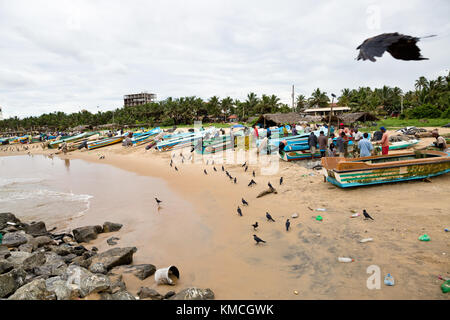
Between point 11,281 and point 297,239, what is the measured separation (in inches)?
232

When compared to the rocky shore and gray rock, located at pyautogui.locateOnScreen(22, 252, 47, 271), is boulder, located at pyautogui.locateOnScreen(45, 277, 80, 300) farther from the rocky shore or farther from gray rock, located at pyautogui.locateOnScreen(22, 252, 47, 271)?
gray rock, located at pyautogui.locateOnScreen(22, 252, 47, 271)

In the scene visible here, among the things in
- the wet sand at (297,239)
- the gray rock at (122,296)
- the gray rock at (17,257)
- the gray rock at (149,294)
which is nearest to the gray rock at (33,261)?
the gray rock at (17,257)

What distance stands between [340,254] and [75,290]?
5036 millimetres

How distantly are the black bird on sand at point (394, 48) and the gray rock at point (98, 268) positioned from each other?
589cm

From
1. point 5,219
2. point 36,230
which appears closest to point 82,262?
point 36,230

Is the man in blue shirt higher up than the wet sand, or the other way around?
the man in blue shirt

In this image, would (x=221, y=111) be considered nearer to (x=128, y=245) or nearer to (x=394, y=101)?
(x=394, y=101)

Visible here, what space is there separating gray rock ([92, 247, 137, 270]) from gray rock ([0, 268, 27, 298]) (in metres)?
1.32

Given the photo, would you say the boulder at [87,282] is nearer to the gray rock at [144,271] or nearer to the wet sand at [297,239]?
the wet sand at [297,239]

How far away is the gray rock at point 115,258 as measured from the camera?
5754 mm

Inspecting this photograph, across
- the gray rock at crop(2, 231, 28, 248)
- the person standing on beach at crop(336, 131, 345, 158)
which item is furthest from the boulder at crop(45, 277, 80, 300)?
the person standing on beach at crop(336, 131, 345, 158)

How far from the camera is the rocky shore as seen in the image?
4422 mm
